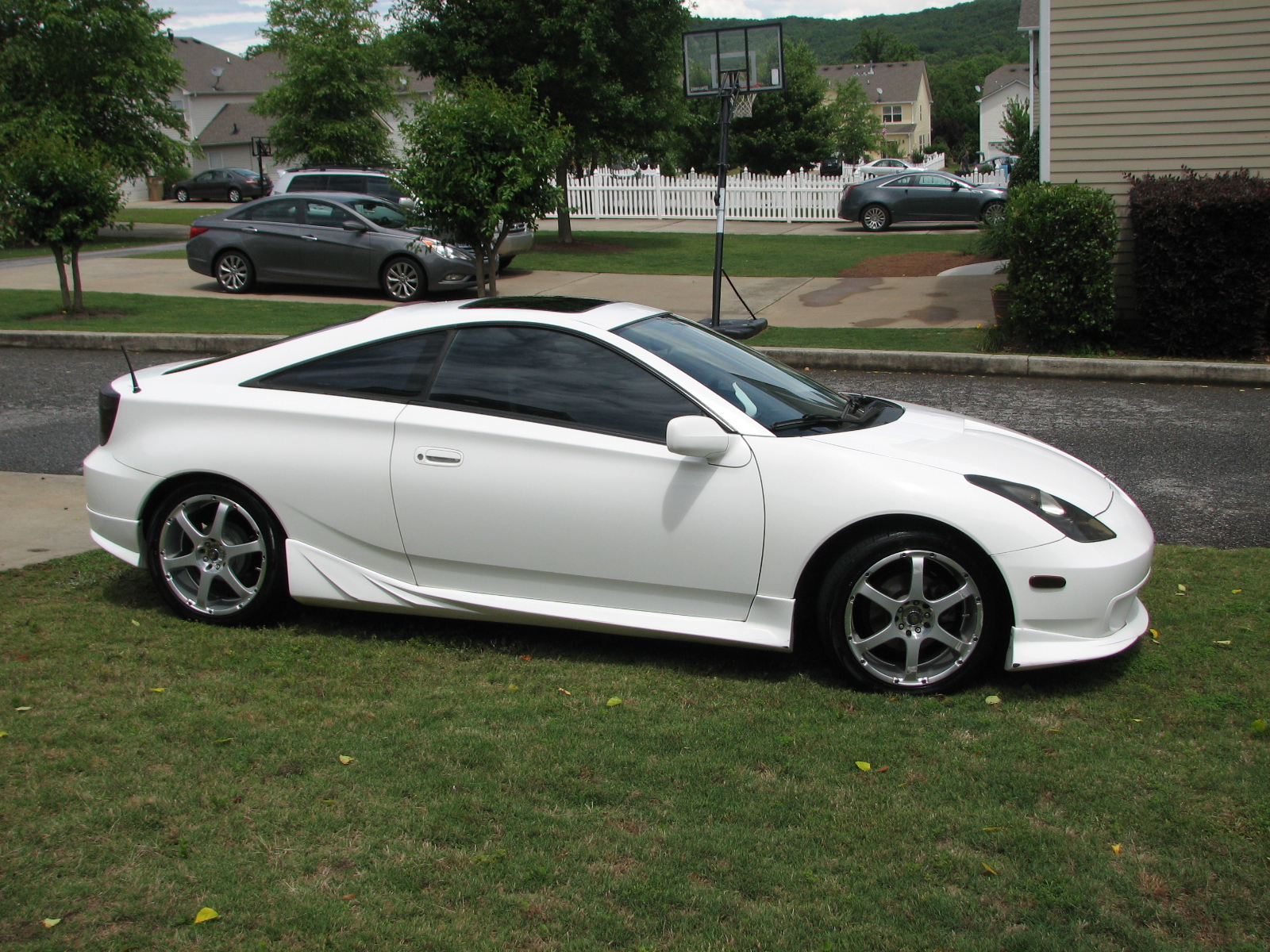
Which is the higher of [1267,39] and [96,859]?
[1267,39]

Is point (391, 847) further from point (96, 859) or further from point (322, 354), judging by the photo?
point (322, 354)

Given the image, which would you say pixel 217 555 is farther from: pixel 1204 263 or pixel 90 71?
pixel 90 71

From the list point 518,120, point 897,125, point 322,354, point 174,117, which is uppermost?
point 897,125

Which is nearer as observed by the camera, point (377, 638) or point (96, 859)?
point (96, 859)

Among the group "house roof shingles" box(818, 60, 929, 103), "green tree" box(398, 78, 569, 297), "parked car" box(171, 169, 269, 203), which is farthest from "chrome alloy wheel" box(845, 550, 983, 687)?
"house roof shingles" box(818, 60, 929, 103)

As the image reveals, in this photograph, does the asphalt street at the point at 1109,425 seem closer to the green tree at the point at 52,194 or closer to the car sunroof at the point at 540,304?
the green tree at the point at 52,194

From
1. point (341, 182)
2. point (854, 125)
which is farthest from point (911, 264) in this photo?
point (854, 125)

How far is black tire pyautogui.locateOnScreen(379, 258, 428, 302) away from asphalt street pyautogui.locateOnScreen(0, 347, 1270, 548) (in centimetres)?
463

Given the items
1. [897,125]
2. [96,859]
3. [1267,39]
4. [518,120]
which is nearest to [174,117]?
[518,120]

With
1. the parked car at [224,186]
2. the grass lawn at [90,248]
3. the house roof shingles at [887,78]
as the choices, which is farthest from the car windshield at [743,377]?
the house roof shingles at [887,78]

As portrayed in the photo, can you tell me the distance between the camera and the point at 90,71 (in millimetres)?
28469

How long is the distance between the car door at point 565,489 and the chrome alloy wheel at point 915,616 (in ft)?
1.39

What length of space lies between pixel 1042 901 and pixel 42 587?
459cm

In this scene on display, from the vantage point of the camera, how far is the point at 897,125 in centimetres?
11081
